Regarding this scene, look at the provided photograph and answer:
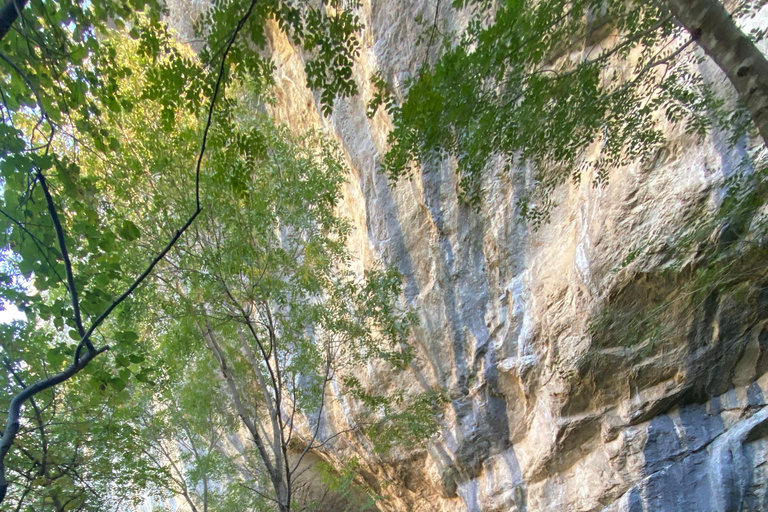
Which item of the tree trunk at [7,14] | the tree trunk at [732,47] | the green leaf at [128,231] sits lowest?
the green leaf at [128,231]

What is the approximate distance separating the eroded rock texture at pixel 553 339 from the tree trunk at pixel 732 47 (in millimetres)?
2568

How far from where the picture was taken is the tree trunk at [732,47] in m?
2.54

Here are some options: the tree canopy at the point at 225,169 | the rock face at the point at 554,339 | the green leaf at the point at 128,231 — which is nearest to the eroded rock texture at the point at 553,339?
the rock face at the point at 554,339

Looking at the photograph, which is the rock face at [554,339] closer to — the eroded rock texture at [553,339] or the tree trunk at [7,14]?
the eroded rock texture at [553,339]

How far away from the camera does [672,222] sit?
521 cm

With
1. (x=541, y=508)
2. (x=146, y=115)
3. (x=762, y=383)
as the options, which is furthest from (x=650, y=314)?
(x=146, y=115)

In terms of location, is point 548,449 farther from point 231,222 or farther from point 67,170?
point 67,170

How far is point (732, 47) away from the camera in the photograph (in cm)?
259

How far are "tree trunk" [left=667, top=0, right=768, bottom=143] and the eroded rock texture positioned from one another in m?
2.57

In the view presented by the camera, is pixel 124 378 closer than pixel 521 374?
Yes

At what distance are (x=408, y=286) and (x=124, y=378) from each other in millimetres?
6826

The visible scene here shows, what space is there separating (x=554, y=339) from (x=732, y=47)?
182 inches

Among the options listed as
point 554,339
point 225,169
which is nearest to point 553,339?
point 554,339

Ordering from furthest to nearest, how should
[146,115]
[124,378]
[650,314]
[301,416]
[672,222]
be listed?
[301,416]
[146,115]
[672,222]
[650,314]
[124,378]
